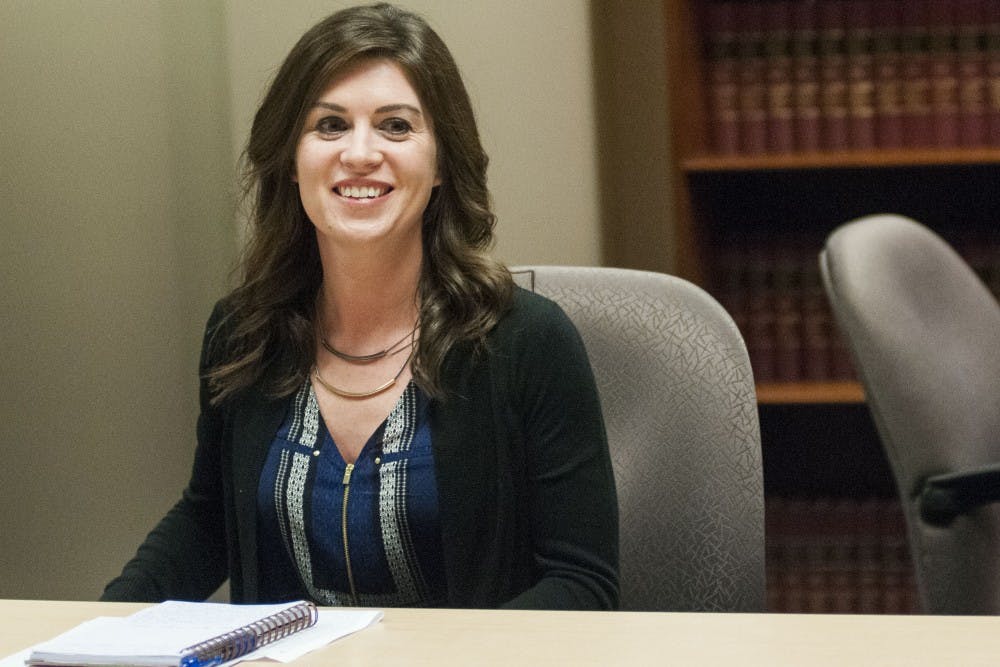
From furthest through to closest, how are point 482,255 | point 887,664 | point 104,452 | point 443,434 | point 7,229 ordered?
1. point 104,452
2. point 7,229
3. point 482,255
4. point 443,434
5. point 887,664

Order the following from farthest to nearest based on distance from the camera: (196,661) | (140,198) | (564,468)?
1. (140,198)
2. (564,468)
3. (196,661)

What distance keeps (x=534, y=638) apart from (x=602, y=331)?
510mm

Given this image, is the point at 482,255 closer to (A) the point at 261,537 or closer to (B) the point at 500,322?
(B) the point at 500,322

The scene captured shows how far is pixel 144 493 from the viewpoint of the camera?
254 centimetres

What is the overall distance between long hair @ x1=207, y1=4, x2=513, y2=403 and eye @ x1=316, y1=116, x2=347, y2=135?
0.8 inches

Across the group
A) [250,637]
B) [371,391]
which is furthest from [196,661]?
[371,391]

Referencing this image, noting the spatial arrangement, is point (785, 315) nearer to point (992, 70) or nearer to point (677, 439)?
point (992, 70)

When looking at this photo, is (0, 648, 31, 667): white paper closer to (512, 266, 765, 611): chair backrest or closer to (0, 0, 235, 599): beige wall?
(512, 266, 765, 611): chair backrest

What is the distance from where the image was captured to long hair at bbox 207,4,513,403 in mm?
1419

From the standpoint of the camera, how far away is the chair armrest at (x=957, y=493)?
4.90 ft

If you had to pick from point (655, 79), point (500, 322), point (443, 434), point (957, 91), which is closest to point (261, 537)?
point (443, 434)

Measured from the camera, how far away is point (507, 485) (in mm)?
1388

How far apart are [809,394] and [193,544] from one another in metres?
1.60

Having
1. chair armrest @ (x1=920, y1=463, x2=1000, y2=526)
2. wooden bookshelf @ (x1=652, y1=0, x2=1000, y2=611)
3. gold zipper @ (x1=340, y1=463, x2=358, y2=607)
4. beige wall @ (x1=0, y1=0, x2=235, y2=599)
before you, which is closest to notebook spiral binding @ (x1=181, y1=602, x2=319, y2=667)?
gold zipper @ (x1=340, y1=463, x2=358, y2=607)
